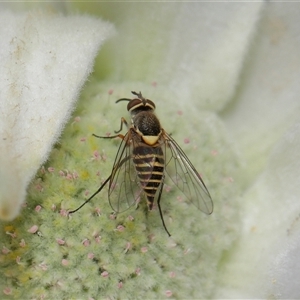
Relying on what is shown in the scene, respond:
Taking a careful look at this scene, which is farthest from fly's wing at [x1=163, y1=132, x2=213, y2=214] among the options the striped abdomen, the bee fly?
the striped abdomen

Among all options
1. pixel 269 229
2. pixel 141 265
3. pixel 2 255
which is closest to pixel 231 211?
pixel 269 229

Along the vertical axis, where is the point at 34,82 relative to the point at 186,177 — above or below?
above

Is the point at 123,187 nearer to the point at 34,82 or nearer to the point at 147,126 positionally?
the point at 147,126

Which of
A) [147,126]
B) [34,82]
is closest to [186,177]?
[147,126]

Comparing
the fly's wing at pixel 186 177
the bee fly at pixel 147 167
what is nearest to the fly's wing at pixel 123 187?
the bee fly at pixel 147 167

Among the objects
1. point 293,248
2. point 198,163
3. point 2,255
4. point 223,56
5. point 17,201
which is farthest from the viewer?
point 223,56

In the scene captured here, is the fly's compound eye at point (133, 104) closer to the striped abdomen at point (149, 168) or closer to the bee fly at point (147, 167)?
the bee fly at point (147, 167)

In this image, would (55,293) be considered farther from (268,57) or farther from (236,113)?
(268,57)
